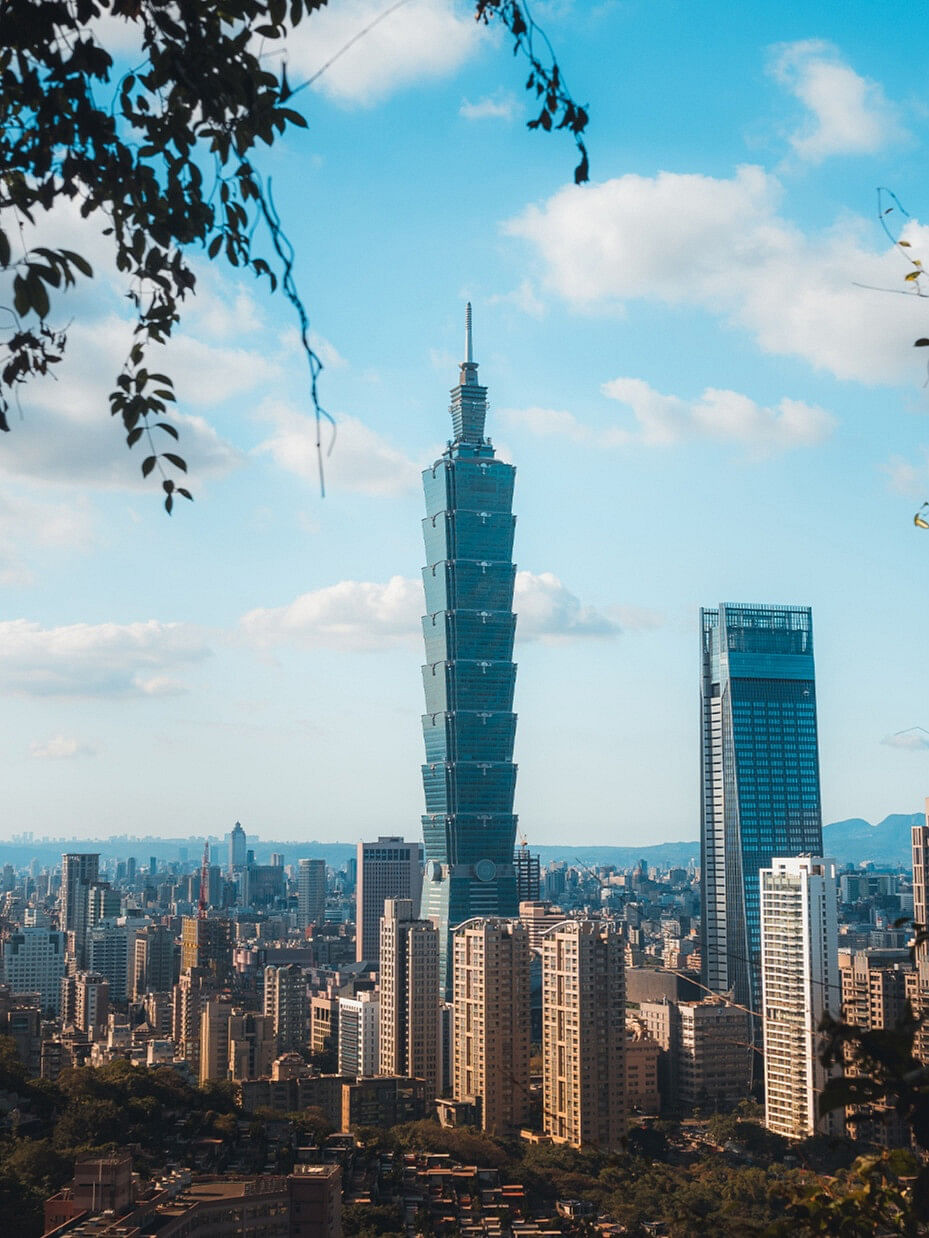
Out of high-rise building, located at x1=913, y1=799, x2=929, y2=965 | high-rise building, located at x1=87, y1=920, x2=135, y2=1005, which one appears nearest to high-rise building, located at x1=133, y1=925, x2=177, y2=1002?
high-rise building, located at x1=87, y1=920, x2=135, y2=1005

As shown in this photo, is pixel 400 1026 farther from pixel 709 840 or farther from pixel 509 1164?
pixel 709 840

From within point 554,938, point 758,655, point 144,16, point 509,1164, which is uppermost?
point 758,655

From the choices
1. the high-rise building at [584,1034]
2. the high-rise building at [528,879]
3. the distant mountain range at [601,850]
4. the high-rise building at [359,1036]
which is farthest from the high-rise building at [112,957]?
the distant mountain range at [601,850]

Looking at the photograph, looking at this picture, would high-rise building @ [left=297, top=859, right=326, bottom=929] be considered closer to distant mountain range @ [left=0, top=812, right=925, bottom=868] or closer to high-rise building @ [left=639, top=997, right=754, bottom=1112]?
distant mountain range @ [left=0, top=812, right=925, bottom=868]

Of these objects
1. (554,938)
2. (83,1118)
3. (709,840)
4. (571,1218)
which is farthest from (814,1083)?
(709,840)

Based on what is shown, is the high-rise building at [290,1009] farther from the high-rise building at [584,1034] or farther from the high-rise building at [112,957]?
the high-rise building at [112,957]

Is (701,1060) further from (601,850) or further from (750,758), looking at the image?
(601,850)
